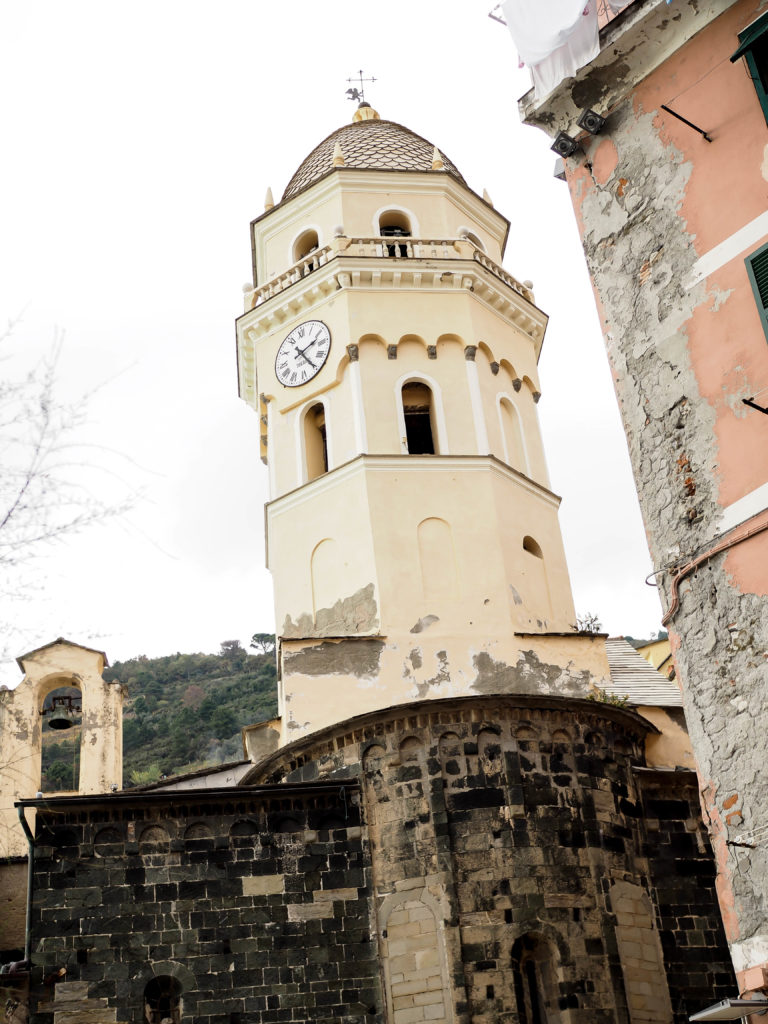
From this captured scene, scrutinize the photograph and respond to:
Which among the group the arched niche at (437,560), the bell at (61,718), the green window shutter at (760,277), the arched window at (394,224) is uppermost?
the arched window at (394,224)


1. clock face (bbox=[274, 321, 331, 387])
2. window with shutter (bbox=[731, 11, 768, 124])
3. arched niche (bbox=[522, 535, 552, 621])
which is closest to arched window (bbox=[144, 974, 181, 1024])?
arched niche (bbox=[522, 535, 552, 621])

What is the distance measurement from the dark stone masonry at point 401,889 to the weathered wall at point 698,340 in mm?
7006

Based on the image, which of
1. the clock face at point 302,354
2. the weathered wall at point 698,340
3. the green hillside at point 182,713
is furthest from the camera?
the green hillside at point 182,713

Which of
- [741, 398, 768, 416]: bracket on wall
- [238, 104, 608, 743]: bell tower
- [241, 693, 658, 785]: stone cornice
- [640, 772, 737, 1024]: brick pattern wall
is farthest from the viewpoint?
[238, 104, 608, 743]: bell tower

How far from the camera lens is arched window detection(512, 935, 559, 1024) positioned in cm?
1712

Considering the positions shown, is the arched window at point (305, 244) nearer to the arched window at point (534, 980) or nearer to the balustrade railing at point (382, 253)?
the balustrade railing at point (382, 253)

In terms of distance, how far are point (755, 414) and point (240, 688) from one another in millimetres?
53353

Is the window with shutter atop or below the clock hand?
below

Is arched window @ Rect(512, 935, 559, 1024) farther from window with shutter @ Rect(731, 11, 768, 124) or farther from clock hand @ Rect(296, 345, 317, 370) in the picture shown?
clock hand @ Rect(296, 345, 317, 370)

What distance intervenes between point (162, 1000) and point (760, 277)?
1225cm

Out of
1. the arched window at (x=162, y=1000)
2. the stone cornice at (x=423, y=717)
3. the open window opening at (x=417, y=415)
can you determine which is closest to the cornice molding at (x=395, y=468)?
the open window opening at (x=417, y=415)

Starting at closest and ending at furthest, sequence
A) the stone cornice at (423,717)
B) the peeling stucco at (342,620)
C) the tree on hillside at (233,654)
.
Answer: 1. the stone cornice at (423,717)
2. the peeling stucco at (342,620)
3. the tree on hillside at (233,654)

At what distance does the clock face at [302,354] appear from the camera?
24.5m

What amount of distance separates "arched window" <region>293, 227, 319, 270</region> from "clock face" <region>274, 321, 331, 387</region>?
2.28 metres
